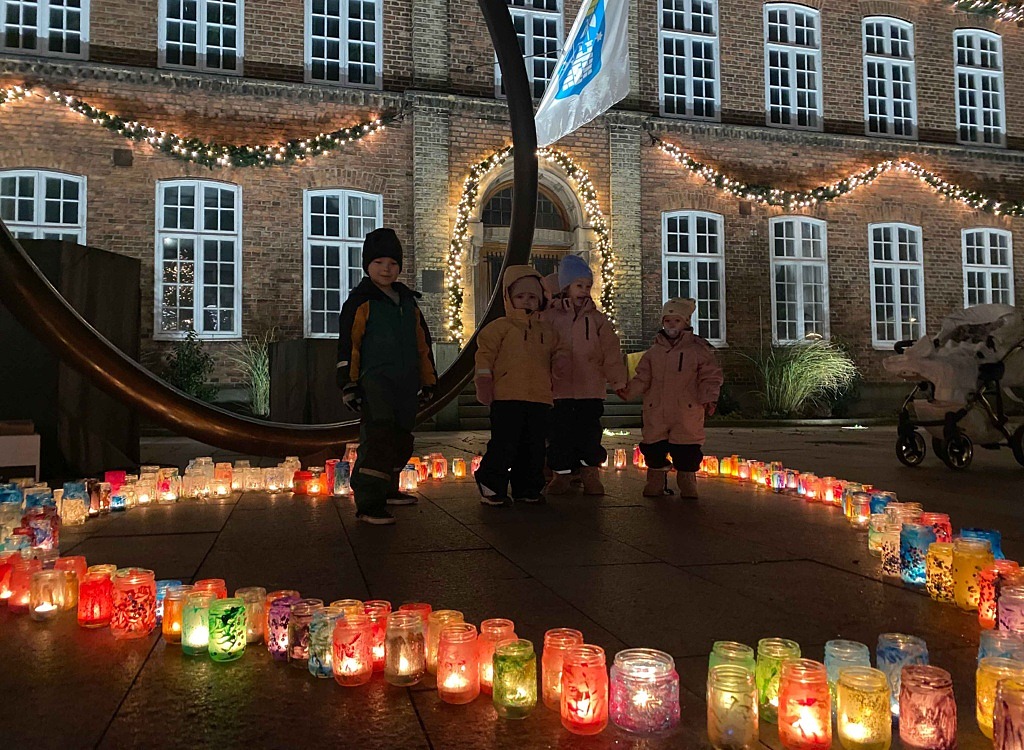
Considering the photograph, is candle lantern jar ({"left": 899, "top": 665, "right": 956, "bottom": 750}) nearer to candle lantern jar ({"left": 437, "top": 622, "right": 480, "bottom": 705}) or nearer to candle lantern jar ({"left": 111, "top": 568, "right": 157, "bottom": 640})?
candle lantern jar ({"left": 437, "top": 622, "right": 480, "bottom": 705})

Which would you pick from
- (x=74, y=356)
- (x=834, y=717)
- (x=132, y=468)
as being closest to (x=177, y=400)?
(x=74, y=356)

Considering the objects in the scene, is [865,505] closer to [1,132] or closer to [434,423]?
[434,423]

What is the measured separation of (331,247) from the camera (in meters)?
11.6

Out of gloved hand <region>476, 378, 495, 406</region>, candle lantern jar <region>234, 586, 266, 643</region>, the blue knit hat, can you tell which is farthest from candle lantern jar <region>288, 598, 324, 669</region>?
the blue knit hat

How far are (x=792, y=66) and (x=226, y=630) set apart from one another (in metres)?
14.8

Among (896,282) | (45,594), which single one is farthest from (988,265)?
(45,594)

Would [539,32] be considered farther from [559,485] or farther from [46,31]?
[559,485]

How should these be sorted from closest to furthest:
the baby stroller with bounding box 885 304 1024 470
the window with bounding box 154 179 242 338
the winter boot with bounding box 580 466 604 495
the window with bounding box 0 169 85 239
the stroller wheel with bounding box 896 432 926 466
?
the winter boot with bounding box 580 466 604 495
the baby stroller with bounding box 885 304 1024 470
the stroller wheel with bounding box 896 432 926 466
the window with bounding box 0 169 85 239
the window with bounding box 154 179 242 338

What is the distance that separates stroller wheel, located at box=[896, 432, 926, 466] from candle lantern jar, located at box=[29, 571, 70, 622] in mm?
5509

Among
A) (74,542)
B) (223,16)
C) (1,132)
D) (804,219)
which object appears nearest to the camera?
(74,542)

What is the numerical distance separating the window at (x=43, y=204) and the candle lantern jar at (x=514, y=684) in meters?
10.9

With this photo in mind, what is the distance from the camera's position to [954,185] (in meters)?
14.5

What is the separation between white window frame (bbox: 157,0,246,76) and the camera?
36.0 feet

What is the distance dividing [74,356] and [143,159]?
28.7ft
